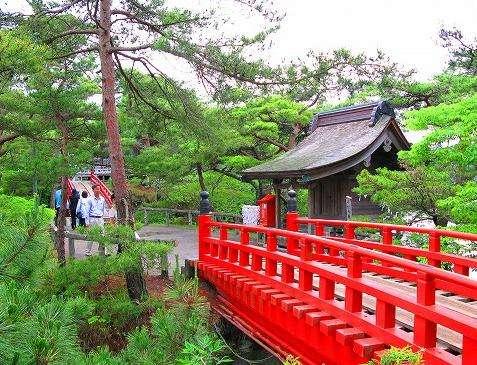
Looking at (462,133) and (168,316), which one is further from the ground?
(462,133)

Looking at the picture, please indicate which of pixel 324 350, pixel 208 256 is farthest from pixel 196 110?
Result: pixel 324 350

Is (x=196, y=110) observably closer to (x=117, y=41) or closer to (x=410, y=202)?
(x=117, y=41)

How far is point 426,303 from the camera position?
161 inches

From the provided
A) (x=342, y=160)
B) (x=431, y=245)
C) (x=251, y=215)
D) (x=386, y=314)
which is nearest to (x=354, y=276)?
(x=386, y=314)

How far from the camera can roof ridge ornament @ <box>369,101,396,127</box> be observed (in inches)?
515

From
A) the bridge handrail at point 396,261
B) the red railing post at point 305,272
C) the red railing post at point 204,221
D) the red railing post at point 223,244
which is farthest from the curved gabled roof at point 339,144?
the red railing post at point 305,272

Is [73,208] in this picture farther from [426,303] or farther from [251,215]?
[426,303]

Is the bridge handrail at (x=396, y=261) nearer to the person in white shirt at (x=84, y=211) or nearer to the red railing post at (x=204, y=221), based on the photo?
the red railing post at (x=204, y=221)

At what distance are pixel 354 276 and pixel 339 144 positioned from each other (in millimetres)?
8853

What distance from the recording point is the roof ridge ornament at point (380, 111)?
13078 millimetres

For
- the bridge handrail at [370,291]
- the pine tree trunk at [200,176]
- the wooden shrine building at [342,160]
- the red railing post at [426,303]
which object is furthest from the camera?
the pine tree trunk at [200,176]

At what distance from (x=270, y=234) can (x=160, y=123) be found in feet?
19.3

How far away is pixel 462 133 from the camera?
664 centimetres

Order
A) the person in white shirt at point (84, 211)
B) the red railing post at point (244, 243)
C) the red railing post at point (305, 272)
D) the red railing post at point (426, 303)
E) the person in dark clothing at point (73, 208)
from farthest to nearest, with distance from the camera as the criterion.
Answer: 1. the person in dark clothing at point (73, 208)
2. the person in white shirt at point (84, 211)
3. the red railing post at point (244, 243)
4. the red railing post at point (305, 272)
5. the red railing post at point (426, 303)
